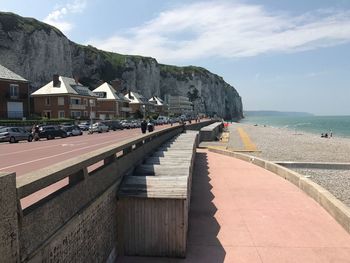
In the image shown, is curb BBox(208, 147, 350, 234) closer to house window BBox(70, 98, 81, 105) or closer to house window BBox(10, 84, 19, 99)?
house window BBox(10, 84, 19, 99)

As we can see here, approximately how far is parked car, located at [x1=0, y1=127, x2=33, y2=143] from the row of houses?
20.7 m

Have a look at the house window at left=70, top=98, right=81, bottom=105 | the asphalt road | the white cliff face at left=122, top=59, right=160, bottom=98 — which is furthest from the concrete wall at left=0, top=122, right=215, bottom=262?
the white cliff face at left=122, top=59, right=160, bottom=98

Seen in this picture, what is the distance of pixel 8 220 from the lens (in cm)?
384

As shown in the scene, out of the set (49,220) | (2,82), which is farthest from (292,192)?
(2,82)

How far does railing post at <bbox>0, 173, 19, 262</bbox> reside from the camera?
3730 millimetres

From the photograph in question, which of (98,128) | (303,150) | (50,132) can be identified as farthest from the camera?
(98,128)

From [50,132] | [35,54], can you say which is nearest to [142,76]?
[35,54]

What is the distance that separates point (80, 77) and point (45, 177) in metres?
128

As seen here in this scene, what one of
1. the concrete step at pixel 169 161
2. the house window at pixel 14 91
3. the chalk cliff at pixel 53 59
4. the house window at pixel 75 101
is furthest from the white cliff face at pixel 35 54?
the concrete step at pixel 169 161

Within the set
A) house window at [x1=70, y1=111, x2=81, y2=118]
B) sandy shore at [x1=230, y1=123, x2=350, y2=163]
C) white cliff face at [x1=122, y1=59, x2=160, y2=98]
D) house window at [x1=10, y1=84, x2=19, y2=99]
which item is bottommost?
sandy shore at [x1=230, y1=123, x2=350, y2=163]

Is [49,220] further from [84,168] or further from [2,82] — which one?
[2,82]

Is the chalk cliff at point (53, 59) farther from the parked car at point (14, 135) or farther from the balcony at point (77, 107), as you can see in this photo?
the parked car at point (14, 135)

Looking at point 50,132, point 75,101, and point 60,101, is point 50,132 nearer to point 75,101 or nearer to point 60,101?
point 60,101

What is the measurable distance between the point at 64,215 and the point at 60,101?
71354 millimetres
